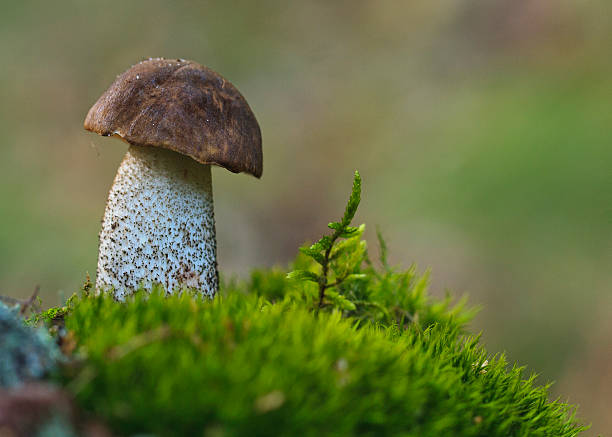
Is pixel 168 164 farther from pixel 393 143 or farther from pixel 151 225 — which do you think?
pixel 393 143

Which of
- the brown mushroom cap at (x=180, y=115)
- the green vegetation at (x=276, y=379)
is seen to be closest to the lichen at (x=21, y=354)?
the green vegetation at (x=276, y=379)

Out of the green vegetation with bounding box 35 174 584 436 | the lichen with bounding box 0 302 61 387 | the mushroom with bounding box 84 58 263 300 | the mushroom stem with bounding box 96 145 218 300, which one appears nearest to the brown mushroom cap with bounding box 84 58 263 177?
the mushroom with bounding box 84 58 263 300

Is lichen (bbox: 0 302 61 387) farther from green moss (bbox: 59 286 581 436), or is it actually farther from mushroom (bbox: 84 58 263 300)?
mushroom (bbox: 84 58 263 300)

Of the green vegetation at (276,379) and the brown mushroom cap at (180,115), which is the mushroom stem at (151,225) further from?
the green vegetation at (276,379)

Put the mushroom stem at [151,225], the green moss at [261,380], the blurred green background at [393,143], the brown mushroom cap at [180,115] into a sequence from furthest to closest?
the blurred green background at [393,143]
the mushroom stem at [151,225]
the brown mushroom cap at [180,115]
the green moss at [261,380]

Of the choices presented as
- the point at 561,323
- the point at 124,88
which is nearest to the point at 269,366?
the point at 124,88
